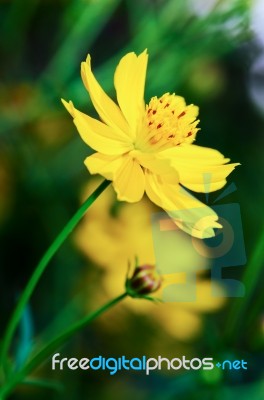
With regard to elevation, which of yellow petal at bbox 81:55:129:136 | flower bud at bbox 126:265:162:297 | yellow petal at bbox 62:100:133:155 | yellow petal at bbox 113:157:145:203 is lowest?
flower bud at bbox 126:265:162:297

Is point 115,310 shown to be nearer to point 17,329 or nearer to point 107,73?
point 17,329

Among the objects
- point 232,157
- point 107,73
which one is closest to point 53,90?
point 107,73

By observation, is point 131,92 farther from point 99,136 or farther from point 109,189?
point 109,189

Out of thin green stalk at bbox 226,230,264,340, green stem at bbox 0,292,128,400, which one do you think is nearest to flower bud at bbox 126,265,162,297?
green stem at bbox 0,292,128,400

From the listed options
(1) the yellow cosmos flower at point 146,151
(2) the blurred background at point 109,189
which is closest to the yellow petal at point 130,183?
(1) the yellow cosmos flower at point 146,151

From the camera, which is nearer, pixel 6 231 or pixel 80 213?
pixel 80 213

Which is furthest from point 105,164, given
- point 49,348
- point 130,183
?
point 49,348

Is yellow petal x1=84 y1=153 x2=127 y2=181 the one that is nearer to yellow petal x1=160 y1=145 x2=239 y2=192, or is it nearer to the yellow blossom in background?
yellow petal x1=160 y1=145 x2=239 y2=192
